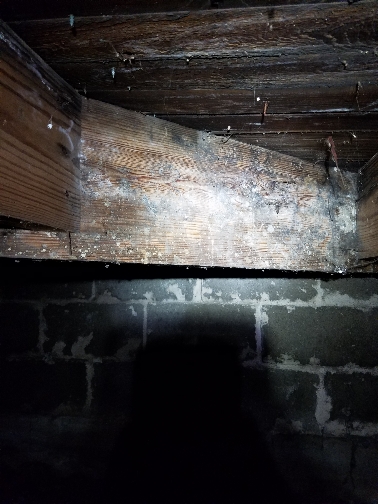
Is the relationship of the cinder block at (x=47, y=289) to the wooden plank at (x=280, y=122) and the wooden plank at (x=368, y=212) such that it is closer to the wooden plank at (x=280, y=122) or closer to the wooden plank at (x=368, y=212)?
the wooden plank at (x=280, y=122)

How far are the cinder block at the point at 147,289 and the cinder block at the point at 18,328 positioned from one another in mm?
481

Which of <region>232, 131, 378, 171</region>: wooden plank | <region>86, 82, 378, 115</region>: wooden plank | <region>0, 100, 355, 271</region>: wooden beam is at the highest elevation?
<region>86, 82, 378, 115</region>: wooden plank

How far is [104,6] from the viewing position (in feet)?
2.39

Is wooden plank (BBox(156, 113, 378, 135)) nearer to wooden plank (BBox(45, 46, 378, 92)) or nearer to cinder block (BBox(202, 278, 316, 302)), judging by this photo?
wooden plank (BBox(45, 46, 378, 92))

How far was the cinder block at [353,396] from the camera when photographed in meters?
1.82

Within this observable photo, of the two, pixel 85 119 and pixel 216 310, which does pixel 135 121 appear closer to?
pixel 85 119

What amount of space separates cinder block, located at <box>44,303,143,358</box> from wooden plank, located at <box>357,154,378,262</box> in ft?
4.15

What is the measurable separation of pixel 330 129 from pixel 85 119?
80 centimetres

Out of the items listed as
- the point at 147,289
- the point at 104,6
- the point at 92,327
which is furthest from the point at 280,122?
the point at 92,327

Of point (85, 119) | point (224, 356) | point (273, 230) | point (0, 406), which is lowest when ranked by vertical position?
point (0, 406)

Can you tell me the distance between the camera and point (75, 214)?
103 centimetres

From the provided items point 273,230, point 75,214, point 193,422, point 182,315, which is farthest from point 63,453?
point 273,230

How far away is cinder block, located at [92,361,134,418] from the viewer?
203 centimetres

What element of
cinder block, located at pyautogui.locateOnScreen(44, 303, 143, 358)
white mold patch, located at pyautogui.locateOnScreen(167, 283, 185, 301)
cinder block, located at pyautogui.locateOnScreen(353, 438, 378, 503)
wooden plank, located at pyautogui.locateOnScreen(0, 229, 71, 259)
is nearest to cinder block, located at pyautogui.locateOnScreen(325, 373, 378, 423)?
cinder block, located at pyautogui.locateOnScreen(353, 438, 378, 503)
